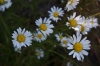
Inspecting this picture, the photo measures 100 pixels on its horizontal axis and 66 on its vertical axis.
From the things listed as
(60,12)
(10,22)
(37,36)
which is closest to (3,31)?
(10,22)

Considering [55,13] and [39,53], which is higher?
[55,13]

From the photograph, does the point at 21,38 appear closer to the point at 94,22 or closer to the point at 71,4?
the point at 71,4

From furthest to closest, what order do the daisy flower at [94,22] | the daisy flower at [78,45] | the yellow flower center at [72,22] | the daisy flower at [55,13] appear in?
the daisy flower at [94,22] < the daisy flower at [55,13] < the yellow flower center at [72,22] < the daisy flower at [78,45]

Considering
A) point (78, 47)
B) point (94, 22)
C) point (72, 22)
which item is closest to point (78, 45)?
point (78, 47)

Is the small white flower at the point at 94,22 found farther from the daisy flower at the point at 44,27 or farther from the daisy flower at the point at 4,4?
the daisy flower at the point at 4,4

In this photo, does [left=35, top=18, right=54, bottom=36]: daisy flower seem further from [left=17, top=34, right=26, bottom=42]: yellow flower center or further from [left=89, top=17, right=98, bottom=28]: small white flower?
[left=89, top=17, right=98, bottom=28]: small white flower

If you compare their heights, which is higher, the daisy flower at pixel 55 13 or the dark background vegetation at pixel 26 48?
the daisy flower at pixel 55 13

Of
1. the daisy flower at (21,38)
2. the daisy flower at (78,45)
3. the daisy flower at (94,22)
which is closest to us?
the daisy flower at (21,38)

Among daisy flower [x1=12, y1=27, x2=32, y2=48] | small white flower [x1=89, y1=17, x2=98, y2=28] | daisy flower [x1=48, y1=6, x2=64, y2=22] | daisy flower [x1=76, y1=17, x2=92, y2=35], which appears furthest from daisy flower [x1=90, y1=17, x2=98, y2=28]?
daisy flower [x1=12, y1=27, x2=32, y2=48]

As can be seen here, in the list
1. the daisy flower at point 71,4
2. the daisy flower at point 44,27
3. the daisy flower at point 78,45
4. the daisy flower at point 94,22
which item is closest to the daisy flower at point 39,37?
the daisy flower at point 44,27
